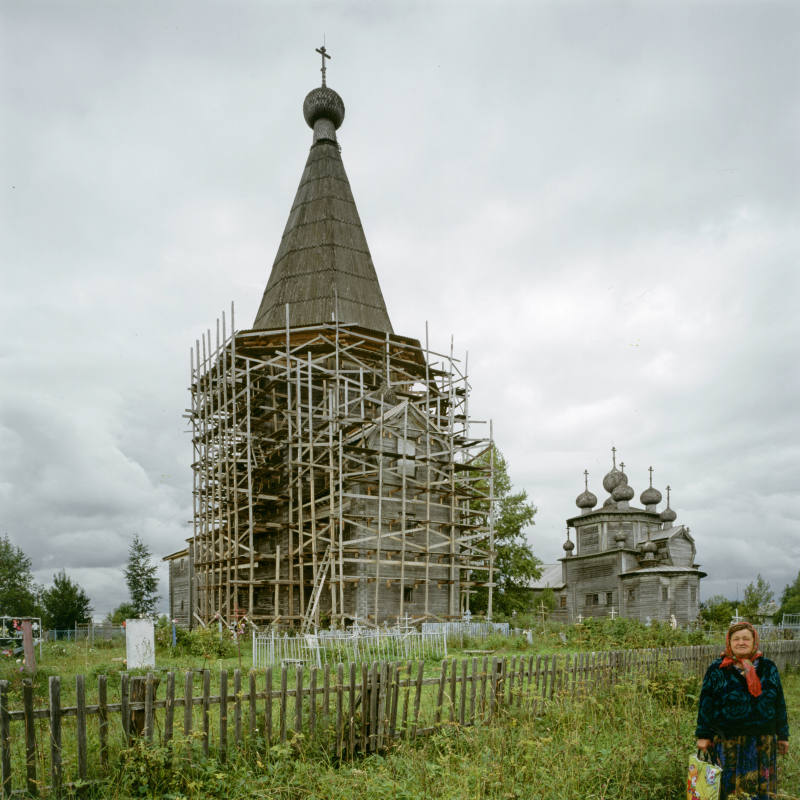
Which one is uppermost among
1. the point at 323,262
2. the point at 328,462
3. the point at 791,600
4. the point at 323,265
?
the point at 323,262

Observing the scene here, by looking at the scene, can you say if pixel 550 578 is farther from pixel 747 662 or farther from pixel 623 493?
pixel 747 662

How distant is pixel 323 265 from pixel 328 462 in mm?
9932

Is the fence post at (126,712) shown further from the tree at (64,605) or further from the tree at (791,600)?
the tree at (791,600)

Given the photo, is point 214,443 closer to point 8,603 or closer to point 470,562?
point 470,562

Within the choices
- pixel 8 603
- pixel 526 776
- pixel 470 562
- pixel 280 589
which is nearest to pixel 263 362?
pixel 280 589

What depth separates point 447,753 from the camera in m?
7.58

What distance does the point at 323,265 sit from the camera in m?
32.0

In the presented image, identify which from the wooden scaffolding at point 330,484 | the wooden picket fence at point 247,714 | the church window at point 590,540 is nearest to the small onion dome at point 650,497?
the church window at point 590,540

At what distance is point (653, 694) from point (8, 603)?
51.9 meters

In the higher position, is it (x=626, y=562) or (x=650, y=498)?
(x=650, y=498)

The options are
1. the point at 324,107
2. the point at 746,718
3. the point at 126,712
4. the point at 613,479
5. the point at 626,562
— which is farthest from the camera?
the point at 613,479

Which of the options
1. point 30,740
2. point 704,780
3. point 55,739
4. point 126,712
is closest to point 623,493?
point 704,780

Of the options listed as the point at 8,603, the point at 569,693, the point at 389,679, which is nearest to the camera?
the point at 389,679

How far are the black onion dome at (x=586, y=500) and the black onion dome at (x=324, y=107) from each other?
2775 cm
